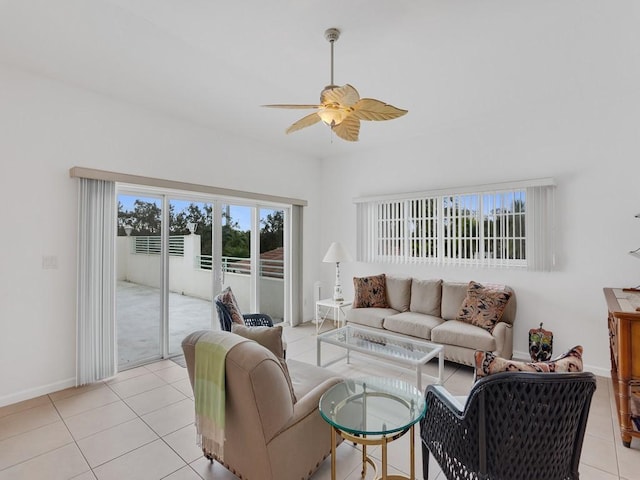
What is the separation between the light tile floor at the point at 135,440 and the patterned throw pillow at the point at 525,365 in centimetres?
104

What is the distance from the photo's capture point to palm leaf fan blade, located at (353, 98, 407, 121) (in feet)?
7.09

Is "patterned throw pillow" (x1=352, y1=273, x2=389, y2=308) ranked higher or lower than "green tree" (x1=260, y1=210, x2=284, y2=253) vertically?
lower

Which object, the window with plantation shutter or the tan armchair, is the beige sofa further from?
the tan armchair

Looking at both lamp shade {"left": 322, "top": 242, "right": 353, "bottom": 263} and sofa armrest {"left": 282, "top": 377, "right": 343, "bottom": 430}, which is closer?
sofa armrest {"left": 282, "top": 377, "right": 343, "bottom": 430}

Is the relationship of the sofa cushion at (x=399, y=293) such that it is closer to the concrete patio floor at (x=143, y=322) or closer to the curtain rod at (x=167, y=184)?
the curtain rod at (x=167, y=184)

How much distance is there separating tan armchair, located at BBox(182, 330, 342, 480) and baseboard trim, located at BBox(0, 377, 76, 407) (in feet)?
7.08

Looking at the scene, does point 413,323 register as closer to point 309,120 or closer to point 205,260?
point 309,120

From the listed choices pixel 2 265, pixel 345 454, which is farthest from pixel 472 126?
pixel 2 265

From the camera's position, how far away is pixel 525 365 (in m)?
1.37

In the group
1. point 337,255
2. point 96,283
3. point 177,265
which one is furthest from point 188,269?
point 337,255

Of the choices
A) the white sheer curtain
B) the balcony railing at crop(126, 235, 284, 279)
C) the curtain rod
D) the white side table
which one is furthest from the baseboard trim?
the white side table

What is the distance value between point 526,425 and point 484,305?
242 centimetres

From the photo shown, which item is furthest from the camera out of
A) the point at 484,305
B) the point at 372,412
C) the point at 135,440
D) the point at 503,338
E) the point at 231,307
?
the point at 484,305

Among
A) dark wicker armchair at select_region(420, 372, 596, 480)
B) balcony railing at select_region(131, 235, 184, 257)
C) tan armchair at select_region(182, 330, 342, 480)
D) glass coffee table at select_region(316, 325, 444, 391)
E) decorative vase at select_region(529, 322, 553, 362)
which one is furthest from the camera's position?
balcony railing at select_region(131, 235, 184, 257)
